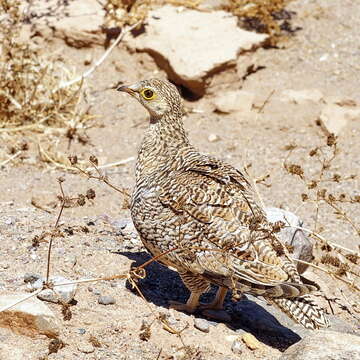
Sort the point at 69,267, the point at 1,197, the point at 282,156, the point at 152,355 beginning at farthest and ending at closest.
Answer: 1. the point at 282,156
2. the point at 1,197
3. the point at 69,267
4. the point at 152,355

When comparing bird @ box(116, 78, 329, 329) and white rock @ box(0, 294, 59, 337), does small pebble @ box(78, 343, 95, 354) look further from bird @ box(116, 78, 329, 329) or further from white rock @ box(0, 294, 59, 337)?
bird @ box(116, 78, 329, 329)

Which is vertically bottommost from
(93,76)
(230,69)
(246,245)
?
(93,76)

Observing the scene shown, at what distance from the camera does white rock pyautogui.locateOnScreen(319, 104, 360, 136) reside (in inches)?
365

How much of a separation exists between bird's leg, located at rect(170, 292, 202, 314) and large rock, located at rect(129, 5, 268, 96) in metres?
4.55

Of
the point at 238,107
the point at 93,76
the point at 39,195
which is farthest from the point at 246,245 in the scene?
the point at 93,76

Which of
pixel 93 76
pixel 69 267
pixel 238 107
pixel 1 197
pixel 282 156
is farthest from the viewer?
pixel 93 76

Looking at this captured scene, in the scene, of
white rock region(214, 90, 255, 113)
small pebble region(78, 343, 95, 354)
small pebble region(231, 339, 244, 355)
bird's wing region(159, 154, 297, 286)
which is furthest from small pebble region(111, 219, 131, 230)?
white rock region(214, 90, 255, 113)

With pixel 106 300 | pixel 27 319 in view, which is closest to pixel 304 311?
pixel 106 300

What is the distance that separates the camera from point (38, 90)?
9648 mm

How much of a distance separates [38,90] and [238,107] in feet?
8.67

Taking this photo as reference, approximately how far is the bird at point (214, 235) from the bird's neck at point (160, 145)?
0.09m

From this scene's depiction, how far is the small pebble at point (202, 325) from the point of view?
5.46 meters

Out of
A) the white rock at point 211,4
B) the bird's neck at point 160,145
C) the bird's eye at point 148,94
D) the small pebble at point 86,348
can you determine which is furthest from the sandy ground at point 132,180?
the white rock at point 211,4

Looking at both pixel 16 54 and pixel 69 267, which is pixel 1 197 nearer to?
pixel 69 267
